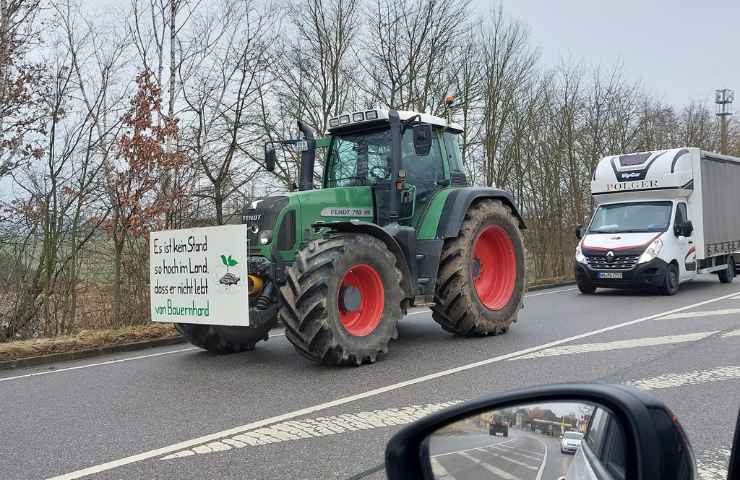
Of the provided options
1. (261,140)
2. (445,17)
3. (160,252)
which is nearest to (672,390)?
(160,252)

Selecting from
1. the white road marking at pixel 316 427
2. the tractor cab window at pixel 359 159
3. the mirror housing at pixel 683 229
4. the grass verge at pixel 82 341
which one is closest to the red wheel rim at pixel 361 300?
the tractor cab window at pixel 359 159

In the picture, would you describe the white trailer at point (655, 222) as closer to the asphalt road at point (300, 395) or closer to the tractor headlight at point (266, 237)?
the asphalt road at point (300, 395)

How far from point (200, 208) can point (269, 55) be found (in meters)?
5.79

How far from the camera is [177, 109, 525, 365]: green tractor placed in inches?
250

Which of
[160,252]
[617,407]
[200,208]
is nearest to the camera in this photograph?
[617,407]

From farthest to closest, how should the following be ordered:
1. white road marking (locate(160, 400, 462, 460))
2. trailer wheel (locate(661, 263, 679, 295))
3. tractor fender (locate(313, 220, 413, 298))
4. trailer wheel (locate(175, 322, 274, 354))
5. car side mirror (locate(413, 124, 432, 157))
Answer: trailer wheel (locate(661, 263, 679, 295))
trailer wheel (locate(175, 322, 274, 354))
car side mirror (locate(413, 124, 432, 157))
tractor fender (locate(313, 220, 413, 298))
white road marking (locate(160, 400, 462, 460))

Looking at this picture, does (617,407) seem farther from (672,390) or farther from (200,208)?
(200,208)

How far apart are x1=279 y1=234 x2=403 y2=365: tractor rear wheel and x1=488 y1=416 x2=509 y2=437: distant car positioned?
445cm

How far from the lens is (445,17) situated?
19.6m

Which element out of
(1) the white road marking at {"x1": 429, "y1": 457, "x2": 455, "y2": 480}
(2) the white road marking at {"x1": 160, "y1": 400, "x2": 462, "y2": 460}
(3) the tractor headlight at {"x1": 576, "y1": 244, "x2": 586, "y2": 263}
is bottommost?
(2) the white road marking at {"x1": 160, "y1": 400, "x2": 462, "y2": 460}

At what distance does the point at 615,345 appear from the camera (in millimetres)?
7402

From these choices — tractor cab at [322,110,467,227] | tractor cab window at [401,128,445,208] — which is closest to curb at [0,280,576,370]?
tractor cab at [322,110,467,227]

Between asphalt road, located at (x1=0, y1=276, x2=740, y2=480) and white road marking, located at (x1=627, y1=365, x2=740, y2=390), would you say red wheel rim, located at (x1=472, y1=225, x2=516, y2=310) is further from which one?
white road marking, located at (x1=627, y1=365, x2=740, y2=390)

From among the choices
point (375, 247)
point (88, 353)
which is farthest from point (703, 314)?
point (88, 353)
